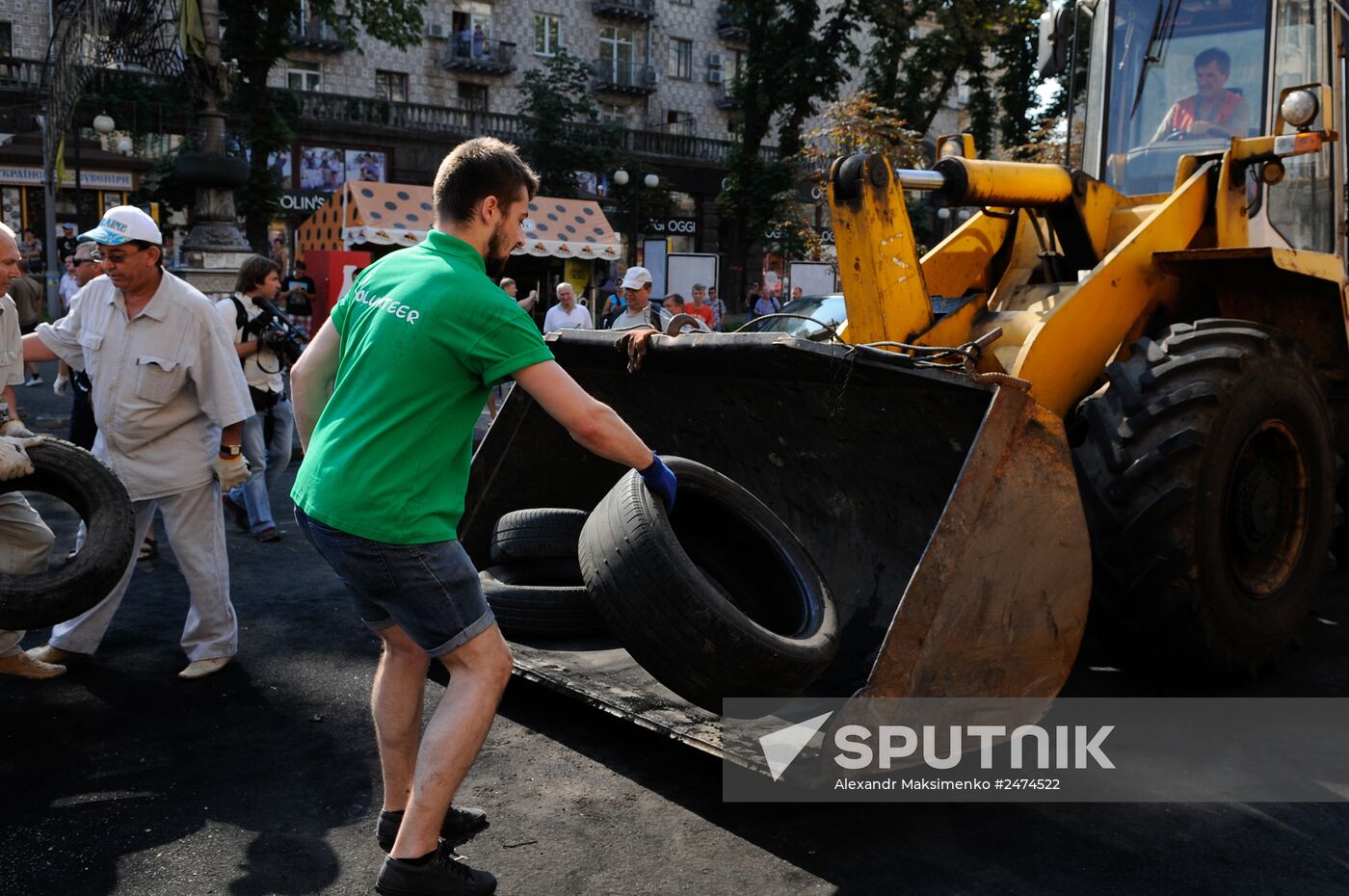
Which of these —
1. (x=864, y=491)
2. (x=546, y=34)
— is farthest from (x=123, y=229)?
(x=546, y=34)

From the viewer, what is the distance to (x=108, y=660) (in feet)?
17.6

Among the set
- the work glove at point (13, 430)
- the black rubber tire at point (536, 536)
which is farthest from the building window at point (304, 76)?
the black rubber tire at point (536, 536)

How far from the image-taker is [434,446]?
315cm

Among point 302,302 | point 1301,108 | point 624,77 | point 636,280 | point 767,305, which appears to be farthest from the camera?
point 624,77

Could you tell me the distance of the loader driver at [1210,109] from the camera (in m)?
6.16

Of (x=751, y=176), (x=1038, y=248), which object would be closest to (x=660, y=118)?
(x=751, y=176)

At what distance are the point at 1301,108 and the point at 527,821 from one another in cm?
460

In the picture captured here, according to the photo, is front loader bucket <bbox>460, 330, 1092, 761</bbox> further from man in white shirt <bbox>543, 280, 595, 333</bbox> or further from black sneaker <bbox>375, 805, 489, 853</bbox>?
man in white shirt <bbox>543, 280, 595, 333</bbox>

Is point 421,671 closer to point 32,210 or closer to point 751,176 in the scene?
point 751,176

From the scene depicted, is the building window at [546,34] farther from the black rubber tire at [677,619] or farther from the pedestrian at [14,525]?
the black rubber tire at [677,619]

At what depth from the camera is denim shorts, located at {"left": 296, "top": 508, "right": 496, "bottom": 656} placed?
313cm

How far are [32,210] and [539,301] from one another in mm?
15601

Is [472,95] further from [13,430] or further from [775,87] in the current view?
[13,430]

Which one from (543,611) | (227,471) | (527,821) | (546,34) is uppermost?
(546,34)
